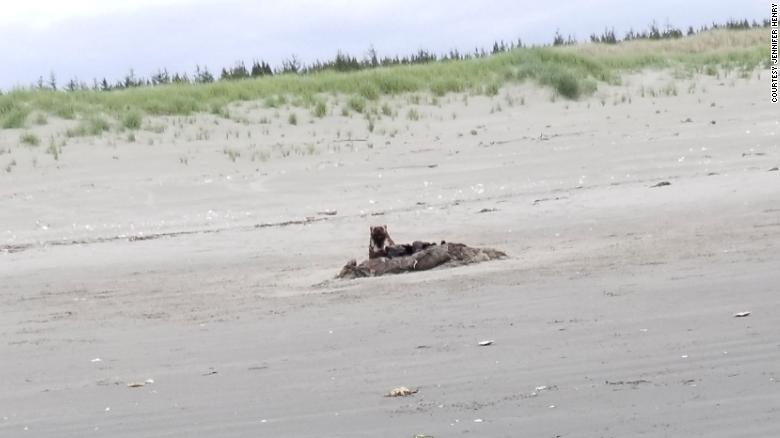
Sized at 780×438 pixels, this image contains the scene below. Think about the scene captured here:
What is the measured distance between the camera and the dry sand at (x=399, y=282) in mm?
6086

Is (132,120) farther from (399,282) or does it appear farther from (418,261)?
(399,282)

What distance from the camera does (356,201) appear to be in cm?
1459

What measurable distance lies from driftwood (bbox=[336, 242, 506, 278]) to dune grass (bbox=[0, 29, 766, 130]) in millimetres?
9756

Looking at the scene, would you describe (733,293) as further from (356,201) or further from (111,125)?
(111,125)

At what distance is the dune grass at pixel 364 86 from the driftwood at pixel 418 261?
9756mm

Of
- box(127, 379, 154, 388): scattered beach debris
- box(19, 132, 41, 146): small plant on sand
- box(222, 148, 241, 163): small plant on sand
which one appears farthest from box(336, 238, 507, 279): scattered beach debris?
box(19, 132, 41, 146): small plant on sand

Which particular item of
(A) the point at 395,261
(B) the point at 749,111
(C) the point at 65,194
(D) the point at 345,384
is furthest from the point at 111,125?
(D) the point at 345,384

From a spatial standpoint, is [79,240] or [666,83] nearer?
[79,240]

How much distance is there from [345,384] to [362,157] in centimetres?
1090

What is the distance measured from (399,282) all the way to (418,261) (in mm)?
539

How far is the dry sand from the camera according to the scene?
609 cm

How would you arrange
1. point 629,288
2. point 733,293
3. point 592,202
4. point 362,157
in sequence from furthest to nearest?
point 362,157, point 592,202, point 629,288, point 733,293

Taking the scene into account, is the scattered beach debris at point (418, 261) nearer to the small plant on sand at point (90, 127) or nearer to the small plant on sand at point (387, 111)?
the small plant on sand at point (90, 127)

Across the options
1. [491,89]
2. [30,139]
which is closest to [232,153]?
[30,139]
